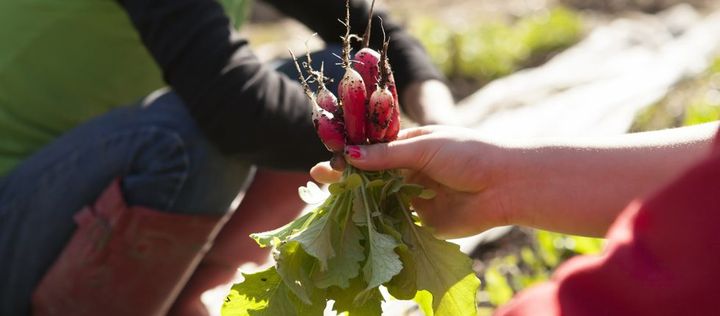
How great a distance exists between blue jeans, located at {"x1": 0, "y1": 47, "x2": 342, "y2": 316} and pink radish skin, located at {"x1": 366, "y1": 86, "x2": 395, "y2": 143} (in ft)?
2.56

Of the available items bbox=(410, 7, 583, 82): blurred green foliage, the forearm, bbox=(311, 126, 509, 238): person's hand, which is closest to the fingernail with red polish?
bbox=(311, 126, 509, 238): person's hand

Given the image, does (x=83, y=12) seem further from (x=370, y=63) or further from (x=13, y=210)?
(x=370, y=63)

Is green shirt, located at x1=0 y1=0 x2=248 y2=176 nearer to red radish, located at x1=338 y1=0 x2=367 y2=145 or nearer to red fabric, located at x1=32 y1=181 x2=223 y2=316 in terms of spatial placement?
red fabric, located at x1=32 y1=181 x2=223 y2=316

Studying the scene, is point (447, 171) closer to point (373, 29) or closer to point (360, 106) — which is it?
point (360, 106)

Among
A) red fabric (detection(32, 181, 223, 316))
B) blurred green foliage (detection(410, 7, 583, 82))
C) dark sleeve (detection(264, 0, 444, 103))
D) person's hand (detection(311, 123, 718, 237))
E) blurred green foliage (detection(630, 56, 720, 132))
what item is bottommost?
blurred green foliage (detection(410, 7, 583, 82))

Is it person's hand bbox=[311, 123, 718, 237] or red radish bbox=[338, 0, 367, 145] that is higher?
red radish bbox=[338, 0, 367, 145]

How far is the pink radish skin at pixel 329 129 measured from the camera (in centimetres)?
162

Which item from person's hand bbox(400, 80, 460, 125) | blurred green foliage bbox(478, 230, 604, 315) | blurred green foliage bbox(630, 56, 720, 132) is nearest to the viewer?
person's hand bbox(400, 80, 460, 125)

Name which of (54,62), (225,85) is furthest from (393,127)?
(54,62)

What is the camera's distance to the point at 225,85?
2277 millimetres

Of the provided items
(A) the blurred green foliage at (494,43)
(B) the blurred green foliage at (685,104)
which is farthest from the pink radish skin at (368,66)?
(A) the blurred green foliage at (494,43)

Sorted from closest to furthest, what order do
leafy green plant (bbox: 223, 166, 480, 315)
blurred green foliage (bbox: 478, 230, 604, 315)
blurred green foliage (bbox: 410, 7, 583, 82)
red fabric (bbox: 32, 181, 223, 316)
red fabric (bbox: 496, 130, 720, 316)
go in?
red fabric (bbox: 496, 130, 720, 316) < leafy green plant (bbox: 223, 166, 480, 315) < red fabric (bbox: 32, 181, 223, 316) < blurred green foliage (bbox: 478, 230, 604, 315) < blurred green foliage (bbox: 410, 7, 583, 82)

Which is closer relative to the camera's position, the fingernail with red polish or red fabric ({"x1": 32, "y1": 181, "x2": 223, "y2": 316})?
the fingernail with red polish

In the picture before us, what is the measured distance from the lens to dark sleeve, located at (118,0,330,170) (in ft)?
7.47
